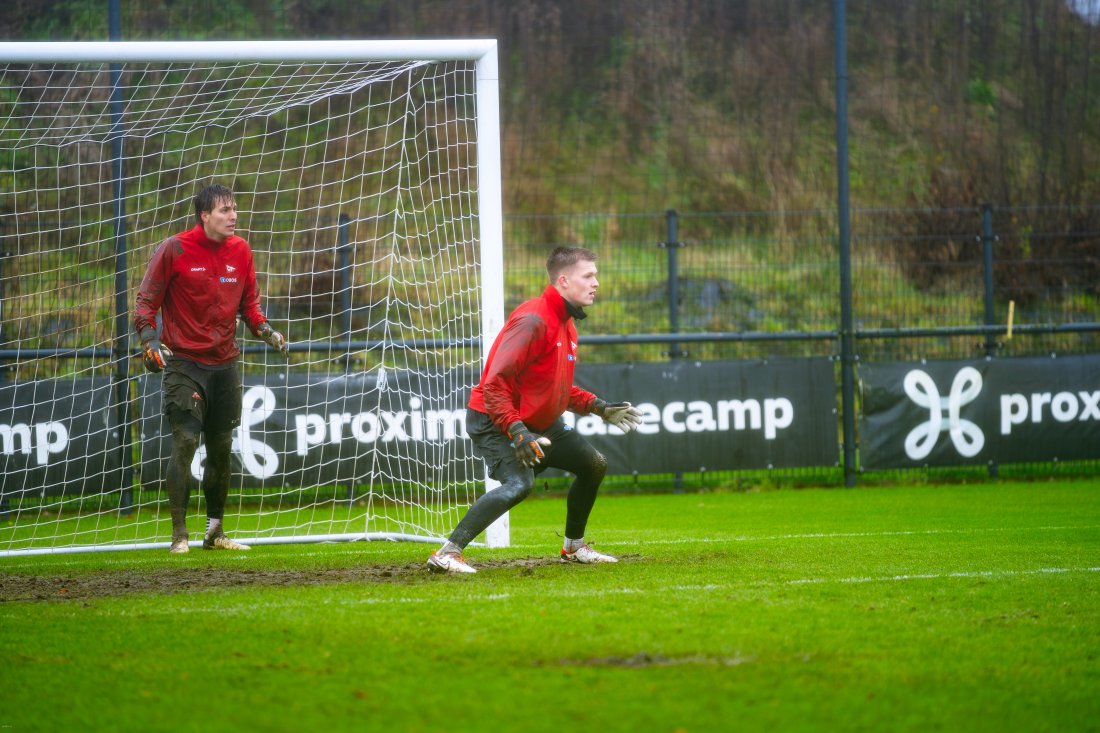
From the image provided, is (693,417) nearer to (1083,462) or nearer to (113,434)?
Answer: (1083,462)

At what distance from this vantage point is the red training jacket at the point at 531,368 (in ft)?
20.7

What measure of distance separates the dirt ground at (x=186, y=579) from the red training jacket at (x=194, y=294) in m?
1.52

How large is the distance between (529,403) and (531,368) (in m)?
0.19

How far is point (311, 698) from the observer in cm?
393

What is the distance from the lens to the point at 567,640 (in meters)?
4.69

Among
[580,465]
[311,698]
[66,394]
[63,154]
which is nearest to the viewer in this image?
[311,698]

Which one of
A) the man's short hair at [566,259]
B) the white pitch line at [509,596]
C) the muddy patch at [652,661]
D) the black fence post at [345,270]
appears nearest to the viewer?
the muddy patch at [652,661]

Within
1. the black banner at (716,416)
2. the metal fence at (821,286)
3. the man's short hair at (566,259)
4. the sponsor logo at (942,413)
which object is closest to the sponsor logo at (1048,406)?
the sponsor logo at (942,413)

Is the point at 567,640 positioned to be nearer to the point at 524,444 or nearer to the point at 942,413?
the point at 524,444

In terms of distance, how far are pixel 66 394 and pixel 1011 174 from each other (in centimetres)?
1516

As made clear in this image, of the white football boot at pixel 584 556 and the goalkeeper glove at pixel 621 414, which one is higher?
the goalkeeper glove at pixel 621 414

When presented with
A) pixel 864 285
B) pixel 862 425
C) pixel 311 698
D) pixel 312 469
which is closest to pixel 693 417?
pixel 862 425

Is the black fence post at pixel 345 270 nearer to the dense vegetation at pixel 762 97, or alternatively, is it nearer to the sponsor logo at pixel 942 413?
the sponsor logo at pixel 942 413

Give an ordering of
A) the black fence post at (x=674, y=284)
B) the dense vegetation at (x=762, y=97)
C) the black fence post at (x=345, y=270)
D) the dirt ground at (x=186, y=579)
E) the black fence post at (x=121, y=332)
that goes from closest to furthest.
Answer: the dirt ground at (x=186, y=579) → the black fence post at (x=121, y=332) → the black fence post at (x=345, y=270) → the black fence post at (x=674, y=284) → the dense vegetation at (x=762, y=97)
